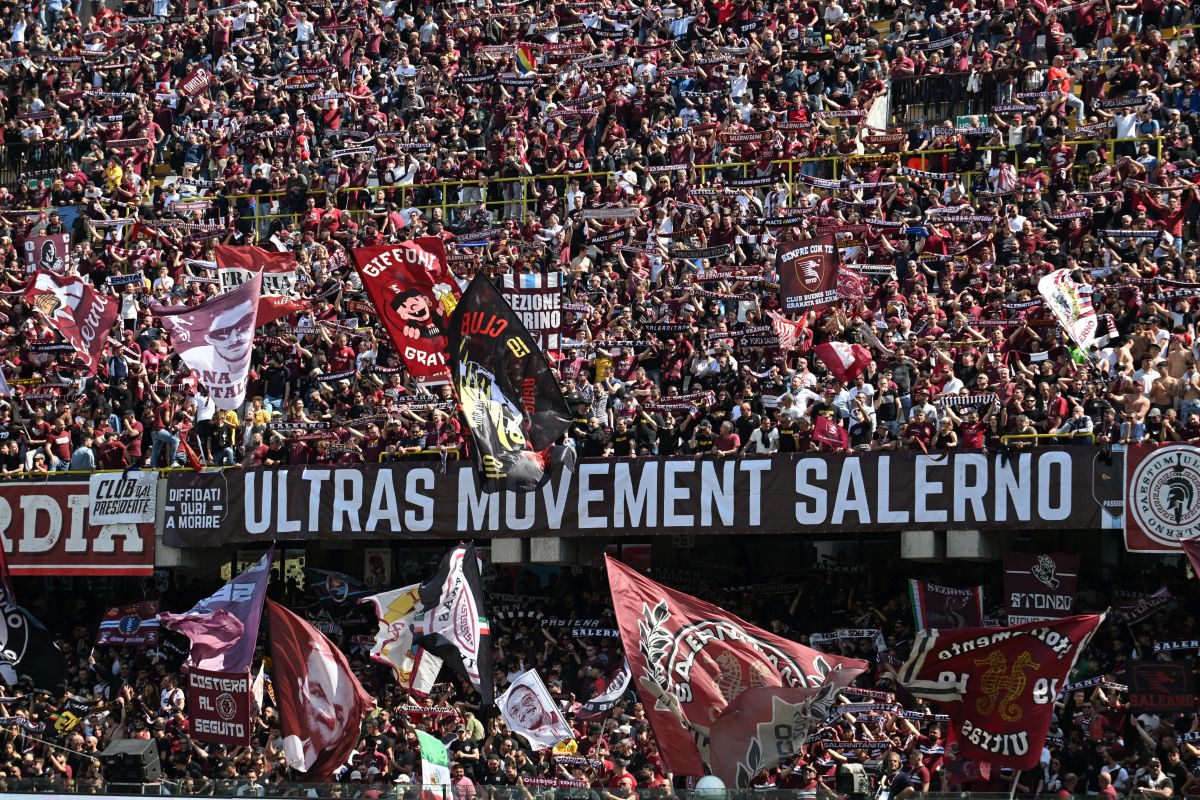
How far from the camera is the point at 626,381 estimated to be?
104 feet

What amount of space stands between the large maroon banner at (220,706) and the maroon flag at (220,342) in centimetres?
444

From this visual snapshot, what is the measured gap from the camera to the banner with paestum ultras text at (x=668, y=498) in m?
27.6

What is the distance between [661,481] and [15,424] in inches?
426

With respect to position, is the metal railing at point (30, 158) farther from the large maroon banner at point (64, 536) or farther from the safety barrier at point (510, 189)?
the large maroon banner at point (64, 536)

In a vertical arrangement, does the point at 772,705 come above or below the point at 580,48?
below

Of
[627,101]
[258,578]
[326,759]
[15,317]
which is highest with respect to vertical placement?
[627,101]

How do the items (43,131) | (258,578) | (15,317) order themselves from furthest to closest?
1. (43,131)
2. (15,317)
3. (258,578)

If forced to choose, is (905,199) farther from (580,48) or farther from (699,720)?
(699,720)

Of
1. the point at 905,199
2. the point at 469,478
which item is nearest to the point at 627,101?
the point at 905,199

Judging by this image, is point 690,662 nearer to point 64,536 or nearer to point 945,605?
point 945,605

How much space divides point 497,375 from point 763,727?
5.90 m

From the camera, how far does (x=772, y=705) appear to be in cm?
2214

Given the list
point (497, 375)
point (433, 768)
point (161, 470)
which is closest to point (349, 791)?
point (433, 768)

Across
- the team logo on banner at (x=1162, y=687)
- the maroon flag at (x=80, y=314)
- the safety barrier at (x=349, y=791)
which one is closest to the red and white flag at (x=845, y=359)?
the team logo on banner at (x=1162, y=687)
